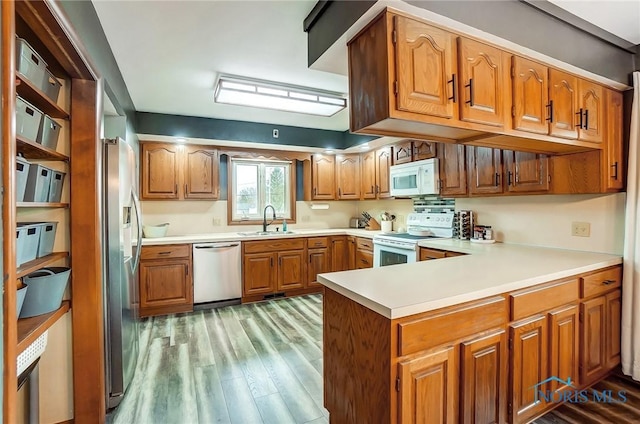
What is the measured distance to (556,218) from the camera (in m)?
2.63

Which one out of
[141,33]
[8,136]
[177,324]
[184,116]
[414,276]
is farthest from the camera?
[184,116]

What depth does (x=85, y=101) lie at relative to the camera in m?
1.70

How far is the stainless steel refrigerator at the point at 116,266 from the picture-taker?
1837mm

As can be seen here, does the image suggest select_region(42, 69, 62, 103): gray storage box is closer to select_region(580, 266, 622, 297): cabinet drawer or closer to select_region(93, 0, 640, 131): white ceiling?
select_region(93, 0, 640, 131): white ceiling

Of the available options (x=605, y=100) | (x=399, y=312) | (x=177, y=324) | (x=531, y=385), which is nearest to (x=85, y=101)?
(x=399, y=312)

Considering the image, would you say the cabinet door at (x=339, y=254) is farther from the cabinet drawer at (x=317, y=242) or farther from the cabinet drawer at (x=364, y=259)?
the cabinet drawer at (x=364, y=259)

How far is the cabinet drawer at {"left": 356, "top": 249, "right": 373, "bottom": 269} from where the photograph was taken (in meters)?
4.10

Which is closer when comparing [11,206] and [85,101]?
[11,206]

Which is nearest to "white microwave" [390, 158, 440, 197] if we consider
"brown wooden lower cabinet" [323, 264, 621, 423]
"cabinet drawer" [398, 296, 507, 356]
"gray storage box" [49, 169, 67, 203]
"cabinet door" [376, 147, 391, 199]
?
"cabinet door" [376, 147, 391, 199]

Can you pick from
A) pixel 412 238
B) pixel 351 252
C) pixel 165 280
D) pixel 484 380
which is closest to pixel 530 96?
pixel 484 380

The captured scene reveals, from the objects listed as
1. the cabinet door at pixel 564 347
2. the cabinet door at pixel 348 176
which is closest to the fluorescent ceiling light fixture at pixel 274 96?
the cabinet door at pixel 348 176

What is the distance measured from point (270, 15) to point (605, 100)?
2.52 meters

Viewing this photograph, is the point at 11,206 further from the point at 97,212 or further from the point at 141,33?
the point at 141,33

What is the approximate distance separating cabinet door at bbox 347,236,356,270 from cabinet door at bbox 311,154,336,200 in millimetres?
773
